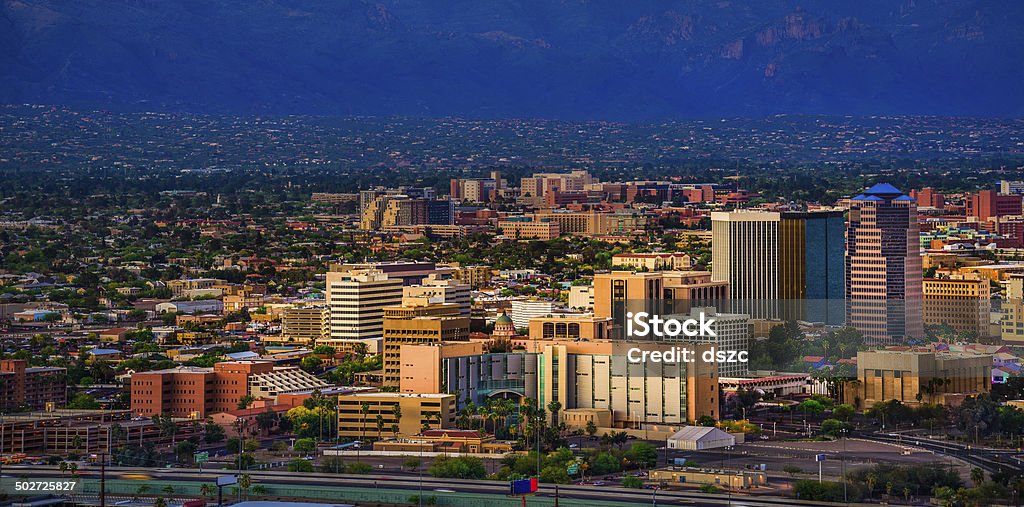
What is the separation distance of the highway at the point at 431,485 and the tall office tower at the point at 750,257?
25.6 metres

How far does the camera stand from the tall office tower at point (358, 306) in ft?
233

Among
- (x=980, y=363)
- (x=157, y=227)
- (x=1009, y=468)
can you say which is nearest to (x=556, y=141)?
(x=157, y=227)

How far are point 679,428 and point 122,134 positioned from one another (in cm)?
13574

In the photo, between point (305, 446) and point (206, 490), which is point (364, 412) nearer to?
point (305, 446)

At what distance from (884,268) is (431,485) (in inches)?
1211

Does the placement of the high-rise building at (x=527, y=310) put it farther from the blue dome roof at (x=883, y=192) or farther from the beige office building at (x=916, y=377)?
the beige office building at (x=916, y=377)

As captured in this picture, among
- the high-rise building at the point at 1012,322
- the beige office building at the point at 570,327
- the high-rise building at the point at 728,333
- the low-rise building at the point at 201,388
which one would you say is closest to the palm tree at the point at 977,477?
the high-rise building at the point at 728,333

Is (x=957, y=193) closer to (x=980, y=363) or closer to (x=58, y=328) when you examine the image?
(x=58, y=328)

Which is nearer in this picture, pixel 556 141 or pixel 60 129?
pixel 60 129

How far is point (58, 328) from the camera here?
256 ft

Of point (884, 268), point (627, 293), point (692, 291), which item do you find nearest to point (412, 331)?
point (627, 293)

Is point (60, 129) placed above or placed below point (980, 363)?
above

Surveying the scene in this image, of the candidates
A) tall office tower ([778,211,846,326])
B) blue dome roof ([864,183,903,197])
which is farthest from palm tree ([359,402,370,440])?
blue dome roof ([864,183,903,197])

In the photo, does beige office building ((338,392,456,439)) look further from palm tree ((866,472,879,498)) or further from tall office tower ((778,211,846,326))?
tall office tower ((778,211,846,326))
